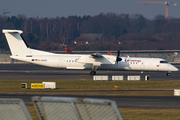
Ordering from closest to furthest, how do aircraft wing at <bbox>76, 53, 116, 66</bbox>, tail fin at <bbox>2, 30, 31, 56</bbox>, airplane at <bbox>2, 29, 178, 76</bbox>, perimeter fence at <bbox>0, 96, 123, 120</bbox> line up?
perimeter fence at <bbox>0, 96, 123, 120</bbox> < aircraft wing at <bbox>76, 53, 116, 66</bbox> < airplane at <bbox>2, 29, 178, 76</bbox> < tail fin at <bbox>2, 30, 31, 56</bbox>

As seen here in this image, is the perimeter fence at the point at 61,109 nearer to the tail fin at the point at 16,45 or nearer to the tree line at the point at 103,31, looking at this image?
the tail fin at the point at 16,45

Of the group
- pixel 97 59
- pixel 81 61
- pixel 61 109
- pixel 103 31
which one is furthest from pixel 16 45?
pixel 103 31

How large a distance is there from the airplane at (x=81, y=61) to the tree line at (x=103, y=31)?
47.2m

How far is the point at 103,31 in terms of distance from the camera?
403 feet

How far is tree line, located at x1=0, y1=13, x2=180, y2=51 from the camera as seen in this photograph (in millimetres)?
95938

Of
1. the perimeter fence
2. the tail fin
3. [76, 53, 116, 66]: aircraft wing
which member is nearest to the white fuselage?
[76, 53, 116, 66]: aircraft wing

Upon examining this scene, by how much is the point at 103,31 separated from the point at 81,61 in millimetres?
85387

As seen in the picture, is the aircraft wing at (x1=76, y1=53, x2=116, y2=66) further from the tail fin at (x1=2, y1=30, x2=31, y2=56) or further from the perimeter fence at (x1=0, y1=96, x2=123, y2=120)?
the perimeter fence at (x1=0, y1=96, x2=123, y2=120)

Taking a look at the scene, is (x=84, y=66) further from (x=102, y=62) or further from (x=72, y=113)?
(x=72, y=113)

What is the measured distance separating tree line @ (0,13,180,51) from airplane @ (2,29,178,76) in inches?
1856

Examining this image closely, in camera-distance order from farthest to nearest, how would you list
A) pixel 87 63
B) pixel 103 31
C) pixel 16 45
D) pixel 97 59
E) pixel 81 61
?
1. pixel 103 31
2. pixel 16 45
3. pixel 87 63
4. pixel 97 59
5. pixel 81 61

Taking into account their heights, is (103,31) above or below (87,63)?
above

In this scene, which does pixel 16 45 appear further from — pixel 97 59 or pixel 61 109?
pixel 61 109

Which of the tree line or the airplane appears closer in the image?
the airplane
